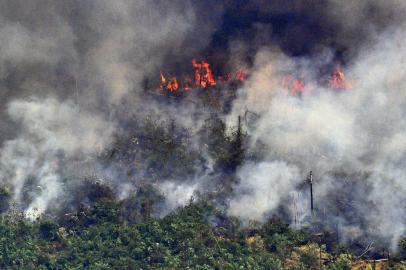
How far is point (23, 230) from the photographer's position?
178 feet

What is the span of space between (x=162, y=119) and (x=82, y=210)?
12119 mm

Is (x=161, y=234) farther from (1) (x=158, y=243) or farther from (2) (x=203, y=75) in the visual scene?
(2) (x=203, y=75)

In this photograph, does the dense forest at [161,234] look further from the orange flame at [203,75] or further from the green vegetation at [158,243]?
the orange flame at [203,75]

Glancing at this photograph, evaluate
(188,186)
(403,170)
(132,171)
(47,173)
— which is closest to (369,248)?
(403,170)

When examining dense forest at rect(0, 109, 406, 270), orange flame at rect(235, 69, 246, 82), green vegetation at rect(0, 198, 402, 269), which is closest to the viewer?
green vegetation at rect(0, 198, 402, 269)

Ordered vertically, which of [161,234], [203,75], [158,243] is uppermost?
[203,75]

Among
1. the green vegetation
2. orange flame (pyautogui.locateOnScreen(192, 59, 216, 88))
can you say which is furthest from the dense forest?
orange flame (pyautogui.locateOnScreen(192, 59, 216, 88))

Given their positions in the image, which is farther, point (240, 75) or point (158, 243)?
point (240, 75)

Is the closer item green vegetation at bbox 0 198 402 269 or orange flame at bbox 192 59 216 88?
green vegetation at bbox 0 198 402 269

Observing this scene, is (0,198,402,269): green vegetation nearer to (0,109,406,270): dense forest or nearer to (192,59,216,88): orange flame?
(0,109,406,270): dense forest

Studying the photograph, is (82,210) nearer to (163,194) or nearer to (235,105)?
A: (163,194)

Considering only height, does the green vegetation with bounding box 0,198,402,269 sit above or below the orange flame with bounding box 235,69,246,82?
below

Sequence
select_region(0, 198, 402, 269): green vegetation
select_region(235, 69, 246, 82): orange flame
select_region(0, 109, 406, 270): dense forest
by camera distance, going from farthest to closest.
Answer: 1. select_region(235, 69, 246, 82): orange flame
2. select_region(0, 109, 406, 270): dense forest
3. select_region(0, 198, 402, 269): green vegetation

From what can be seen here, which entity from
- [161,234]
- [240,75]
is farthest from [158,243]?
[240,75]
